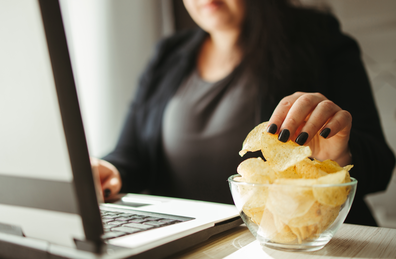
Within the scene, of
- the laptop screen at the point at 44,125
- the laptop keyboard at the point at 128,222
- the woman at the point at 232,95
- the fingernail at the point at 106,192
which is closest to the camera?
the laptop screen at the point at 44,125

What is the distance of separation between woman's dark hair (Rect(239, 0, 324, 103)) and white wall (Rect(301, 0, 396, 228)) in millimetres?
311

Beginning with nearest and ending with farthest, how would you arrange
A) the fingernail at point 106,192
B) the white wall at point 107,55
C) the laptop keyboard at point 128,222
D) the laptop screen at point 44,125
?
the laptop screen at point 44,125
the laptop keyboard at point 128,222
the fingernail at point 106,192
the white wall at point 107,55

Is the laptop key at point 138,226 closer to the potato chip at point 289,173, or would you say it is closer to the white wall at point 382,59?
the potato chip at point 289,173

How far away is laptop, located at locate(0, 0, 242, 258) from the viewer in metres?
0.26

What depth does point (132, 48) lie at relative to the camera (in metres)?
1.68

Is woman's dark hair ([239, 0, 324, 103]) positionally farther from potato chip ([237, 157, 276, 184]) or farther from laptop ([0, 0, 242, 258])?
laptop ([0, 0, 242, 258])

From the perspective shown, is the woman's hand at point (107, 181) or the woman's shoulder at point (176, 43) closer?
the woman's hand at point (107, 181)

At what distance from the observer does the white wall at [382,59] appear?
3.90ft

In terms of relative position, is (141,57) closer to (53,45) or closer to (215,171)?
(215,171)

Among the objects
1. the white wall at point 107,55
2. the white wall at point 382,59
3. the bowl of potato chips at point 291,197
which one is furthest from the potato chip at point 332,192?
the white wall at point 107,55

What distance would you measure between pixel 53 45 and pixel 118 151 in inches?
36.8

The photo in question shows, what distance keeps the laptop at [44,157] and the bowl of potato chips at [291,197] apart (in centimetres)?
11

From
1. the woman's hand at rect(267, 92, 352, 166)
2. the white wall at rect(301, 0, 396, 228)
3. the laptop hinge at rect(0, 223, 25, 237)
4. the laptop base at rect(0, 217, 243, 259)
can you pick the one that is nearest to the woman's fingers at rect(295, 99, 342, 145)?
the woman's hand at rect(267, 92, 352, 166)

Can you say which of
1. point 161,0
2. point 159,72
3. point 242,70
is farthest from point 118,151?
point 161,0
